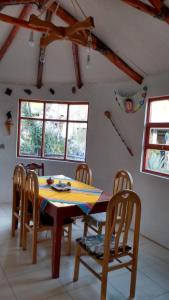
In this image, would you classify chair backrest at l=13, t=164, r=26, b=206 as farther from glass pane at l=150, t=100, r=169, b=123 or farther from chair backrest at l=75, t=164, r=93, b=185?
glass pane at l=150, t=100, r=169, b=123

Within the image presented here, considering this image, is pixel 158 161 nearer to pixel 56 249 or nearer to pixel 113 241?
pixel 113 241

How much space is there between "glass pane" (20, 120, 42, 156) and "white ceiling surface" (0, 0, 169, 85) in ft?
2.82

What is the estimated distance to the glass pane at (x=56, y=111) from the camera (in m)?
5.09

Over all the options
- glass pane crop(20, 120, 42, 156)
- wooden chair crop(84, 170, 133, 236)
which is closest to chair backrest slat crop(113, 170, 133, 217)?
wooden chair crop(84, 170, 133, 236)

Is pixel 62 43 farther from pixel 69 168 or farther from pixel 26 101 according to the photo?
pixel 69 168

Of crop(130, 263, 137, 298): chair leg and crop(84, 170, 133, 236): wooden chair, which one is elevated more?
crop(84, 170, 133, 236): wooden chair

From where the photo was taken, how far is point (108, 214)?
6.68 ft

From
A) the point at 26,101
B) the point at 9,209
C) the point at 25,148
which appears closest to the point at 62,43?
the point at 26,101

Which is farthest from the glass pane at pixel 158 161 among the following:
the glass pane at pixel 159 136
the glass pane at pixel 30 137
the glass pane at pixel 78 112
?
the glass pane at pixel 30 137

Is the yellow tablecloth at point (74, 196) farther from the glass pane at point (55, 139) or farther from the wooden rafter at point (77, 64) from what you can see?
the wooden rafter at point (77, 64)

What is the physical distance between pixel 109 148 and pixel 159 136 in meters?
1.04

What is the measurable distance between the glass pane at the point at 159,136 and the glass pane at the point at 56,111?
1.97m

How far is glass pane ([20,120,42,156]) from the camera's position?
202 inches

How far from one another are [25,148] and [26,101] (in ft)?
3.21
